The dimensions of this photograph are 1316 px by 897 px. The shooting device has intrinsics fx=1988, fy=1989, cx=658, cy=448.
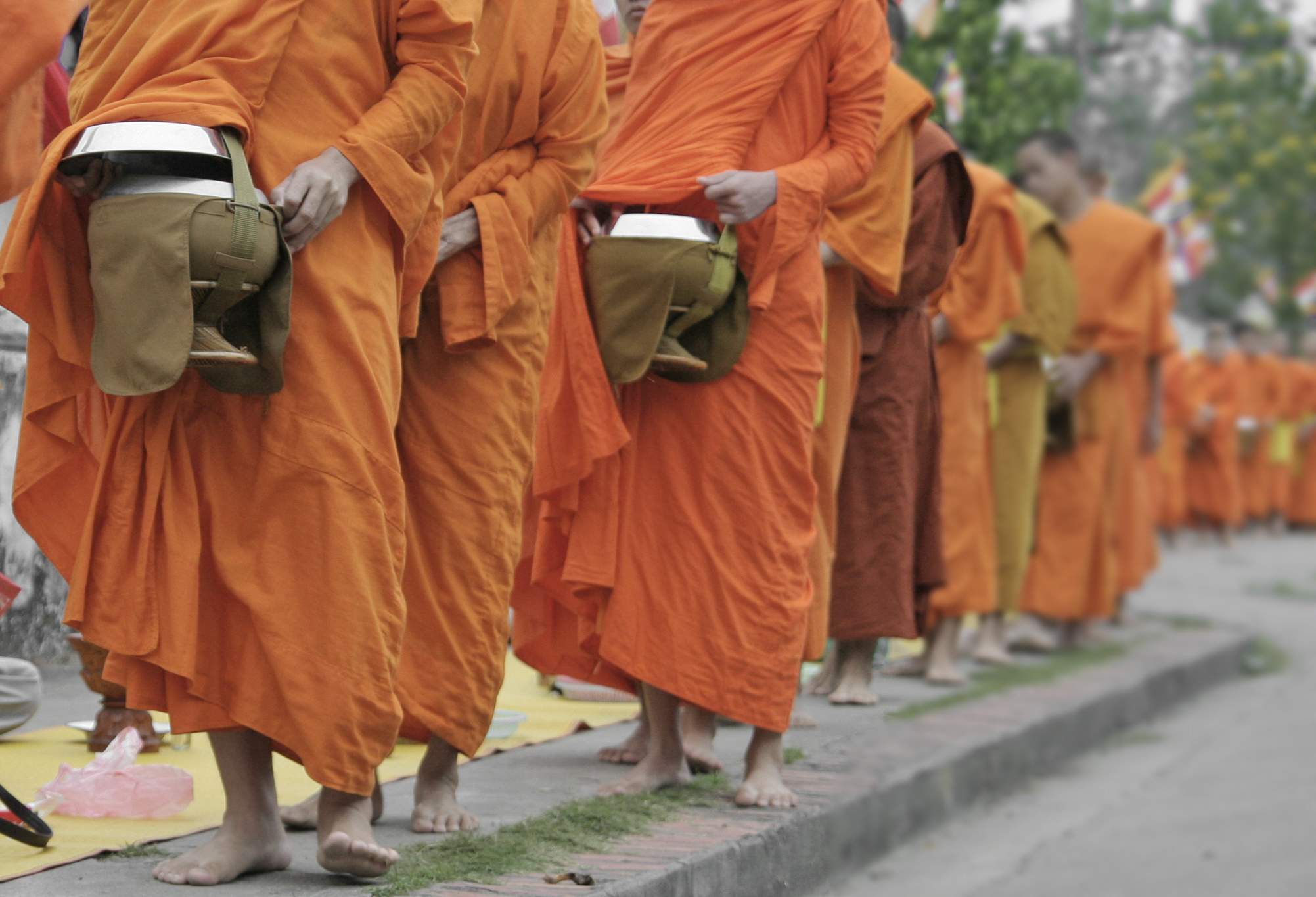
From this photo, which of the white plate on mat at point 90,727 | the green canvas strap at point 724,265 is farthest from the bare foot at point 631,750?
the green canvas strap at point 724,265

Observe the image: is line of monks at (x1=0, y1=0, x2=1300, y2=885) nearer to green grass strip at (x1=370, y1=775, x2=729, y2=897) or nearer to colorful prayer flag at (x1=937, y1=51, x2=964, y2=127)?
green grass strip at (x1=370, y1=775, x2=729, y2=897)

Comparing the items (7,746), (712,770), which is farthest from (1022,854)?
(7,746)

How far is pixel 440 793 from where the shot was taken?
13.2 feet

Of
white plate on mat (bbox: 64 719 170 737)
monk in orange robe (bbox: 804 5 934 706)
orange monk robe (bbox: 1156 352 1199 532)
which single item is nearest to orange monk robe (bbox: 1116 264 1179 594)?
monk in orange robe (bbox: 804 5 934 706)

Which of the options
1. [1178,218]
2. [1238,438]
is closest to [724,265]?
[1238,438]

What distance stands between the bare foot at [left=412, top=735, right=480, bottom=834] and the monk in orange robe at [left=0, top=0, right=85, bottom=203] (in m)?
1.40

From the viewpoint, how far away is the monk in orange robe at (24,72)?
3264 mm

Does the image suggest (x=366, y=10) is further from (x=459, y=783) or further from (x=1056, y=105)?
(x=1056, y=105)

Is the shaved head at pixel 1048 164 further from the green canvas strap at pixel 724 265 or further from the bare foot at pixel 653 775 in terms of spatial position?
the bare foot at pixel 653 775

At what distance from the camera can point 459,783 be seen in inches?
180

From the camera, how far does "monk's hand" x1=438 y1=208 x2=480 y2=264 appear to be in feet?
12.9

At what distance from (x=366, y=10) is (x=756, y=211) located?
1.24m

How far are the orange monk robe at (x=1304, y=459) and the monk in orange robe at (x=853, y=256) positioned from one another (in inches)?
728

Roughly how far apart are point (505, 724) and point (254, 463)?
2139 mm
